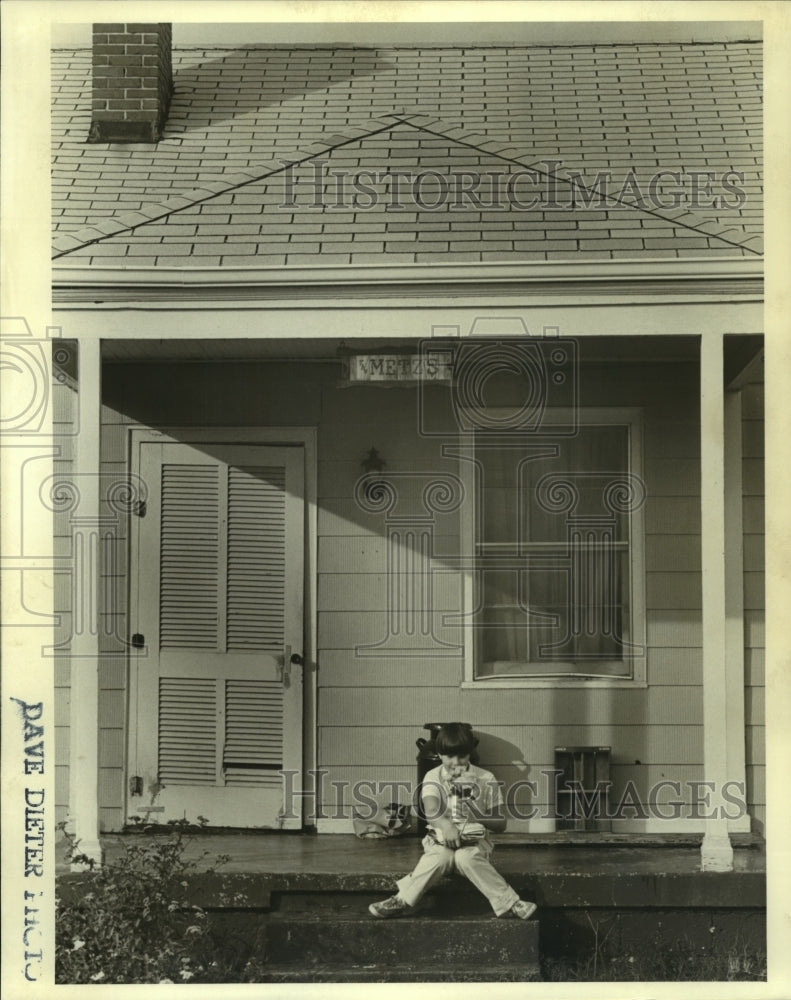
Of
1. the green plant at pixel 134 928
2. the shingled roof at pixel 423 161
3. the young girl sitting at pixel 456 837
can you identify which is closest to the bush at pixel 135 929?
the green plant at pixel 134 928

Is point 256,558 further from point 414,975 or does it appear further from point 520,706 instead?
point 414,975

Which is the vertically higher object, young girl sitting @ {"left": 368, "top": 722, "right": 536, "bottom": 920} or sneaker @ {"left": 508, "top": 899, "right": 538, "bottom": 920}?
young girl sitting @ {"left": 368, "top": 722, "right": 536, "bottom": 920}

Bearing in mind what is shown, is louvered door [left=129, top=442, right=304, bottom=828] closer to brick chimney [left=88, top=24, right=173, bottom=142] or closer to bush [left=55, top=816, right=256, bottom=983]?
bush [left=55, top=816, right=256, bottom=983]

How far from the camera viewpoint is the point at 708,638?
5.47 m

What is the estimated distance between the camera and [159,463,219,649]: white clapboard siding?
6820 mm

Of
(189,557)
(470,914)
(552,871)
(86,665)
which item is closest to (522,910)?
(470,914)

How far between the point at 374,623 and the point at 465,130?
2865mm

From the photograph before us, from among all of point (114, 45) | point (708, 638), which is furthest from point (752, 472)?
point (114, 45)

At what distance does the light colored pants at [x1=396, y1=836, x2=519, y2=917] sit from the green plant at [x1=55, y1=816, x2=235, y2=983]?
0.99m

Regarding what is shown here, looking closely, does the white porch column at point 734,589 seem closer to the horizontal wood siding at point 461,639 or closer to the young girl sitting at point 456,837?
the horizontal wood siding at point 461,639

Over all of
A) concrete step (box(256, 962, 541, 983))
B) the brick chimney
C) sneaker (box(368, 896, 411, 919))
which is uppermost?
the brick chimney

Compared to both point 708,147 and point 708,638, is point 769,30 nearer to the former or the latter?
point 708,147

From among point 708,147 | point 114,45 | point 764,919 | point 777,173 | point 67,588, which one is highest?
point 114,45

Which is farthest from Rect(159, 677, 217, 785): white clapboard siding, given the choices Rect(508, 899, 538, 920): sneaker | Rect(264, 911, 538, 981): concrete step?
Rect(508, 899, 538, 920): sneaker
